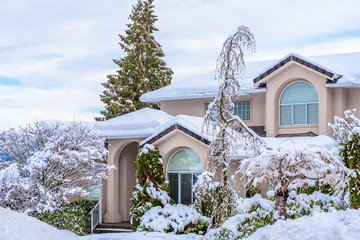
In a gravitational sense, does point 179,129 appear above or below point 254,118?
below

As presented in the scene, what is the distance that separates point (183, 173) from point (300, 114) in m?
5.48

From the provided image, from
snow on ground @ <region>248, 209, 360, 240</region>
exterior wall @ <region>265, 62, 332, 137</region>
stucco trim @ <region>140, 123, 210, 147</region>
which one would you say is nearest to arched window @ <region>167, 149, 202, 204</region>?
stucco trim @ <region>140, 123, 210, 147</region>

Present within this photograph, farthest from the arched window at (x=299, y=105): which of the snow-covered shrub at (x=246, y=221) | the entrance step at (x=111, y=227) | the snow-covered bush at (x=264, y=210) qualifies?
the entrance step at (x=111, y=227)

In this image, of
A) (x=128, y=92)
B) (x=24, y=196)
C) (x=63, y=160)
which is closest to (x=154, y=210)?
(x=63, y=160)

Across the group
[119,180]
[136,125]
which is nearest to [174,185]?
[136,125]

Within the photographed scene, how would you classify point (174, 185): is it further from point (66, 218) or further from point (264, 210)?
point (264, 210)

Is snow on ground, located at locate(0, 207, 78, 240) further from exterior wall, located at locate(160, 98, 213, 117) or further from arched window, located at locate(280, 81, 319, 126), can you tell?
exterior wall, located at locate(160, 98, 213, 117)

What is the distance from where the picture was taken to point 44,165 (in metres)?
16.1

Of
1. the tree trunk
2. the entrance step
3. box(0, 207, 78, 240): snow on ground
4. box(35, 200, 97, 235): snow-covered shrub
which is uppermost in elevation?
box(0, 207, 78, 240): snow on ground

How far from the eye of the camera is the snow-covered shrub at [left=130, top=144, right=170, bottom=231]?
634 inches

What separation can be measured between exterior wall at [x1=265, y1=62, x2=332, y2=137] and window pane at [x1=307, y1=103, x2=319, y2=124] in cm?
22

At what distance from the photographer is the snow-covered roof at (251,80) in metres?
17.9

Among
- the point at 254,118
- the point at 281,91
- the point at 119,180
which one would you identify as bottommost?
the point at 119,180

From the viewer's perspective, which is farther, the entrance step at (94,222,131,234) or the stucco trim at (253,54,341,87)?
the entrance step at (94,222,131,234)
